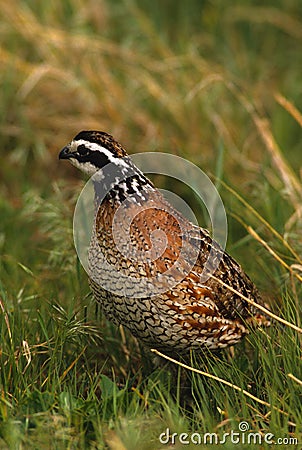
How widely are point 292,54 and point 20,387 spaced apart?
5196mm

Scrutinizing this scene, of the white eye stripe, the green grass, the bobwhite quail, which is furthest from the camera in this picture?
the white eye stripe

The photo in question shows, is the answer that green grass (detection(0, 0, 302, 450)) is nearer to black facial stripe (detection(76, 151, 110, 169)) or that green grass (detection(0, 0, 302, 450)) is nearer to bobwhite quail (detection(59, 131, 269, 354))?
bobwhite quail (detection(59, 131, 269, 354))

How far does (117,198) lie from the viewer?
152 inches

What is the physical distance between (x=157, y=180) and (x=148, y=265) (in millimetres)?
2642

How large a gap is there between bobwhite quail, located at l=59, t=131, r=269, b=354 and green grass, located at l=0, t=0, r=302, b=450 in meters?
0.21

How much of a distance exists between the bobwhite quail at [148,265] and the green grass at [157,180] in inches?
8.1

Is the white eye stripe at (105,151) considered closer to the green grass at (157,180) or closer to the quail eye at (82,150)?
the quail eye at (82,150)

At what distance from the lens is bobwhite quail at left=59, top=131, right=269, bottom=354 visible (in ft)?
12.3

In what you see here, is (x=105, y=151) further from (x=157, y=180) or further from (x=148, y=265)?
(x=157, y=180)

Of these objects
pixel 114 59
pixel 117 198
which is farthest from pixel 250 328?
pixel 114 59

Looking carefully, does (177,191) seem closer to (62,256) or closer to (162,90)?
(162,90)

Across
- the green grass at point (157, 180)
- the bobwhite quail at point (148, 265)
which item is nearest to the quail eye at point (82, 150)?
the bobwhite quail at point (148, 265)

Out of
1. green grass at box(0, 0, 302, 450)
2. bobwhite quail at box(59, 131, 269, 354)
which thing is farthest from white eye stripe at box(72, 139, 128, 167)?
green grass at box(0, 0, 302, 450)

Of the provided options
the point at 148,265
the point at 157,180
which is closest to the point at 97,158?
the point at 148,265
